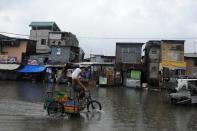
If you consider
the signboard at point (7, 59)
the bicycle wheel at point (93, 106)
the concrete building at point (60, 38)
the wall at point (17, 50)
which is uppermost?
the concrete building at point (60, 38)

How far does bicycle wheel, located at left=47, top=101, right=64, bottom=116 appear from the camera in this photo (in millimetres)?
15453

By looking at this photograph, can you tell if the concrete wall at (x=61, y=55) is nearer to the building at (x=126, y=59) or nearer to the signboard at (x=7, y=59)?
the signboard at (x=7, y=59)

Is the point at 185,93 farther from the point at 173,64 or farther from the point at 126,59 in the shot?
the point at 126,59

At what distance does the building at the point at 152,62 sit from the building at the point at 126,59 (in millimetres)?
1382

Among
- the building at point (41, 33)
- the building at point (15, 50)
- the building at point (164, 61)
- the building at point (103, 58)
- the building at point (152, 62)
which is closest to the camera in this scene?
the building at point (164, 61)

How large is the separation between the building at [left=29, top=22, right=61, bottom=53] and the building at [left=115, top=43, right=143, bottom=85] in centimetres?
1494

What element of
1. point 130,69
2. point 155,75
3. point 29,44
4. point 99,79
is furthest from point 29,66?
point 155,75

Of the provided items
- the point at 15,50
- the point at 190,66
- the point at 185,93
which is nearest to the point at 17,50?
the point at 15,50

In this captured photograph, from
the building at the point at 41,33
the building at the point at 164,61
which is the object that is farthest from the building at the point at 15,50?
the building at the point at 164,61

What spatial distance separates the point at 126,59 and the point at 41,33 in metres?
19.7

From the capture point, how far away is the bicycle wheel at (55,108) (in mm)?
15453

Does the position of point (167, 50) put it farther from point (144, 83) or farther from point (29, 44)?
point (29, 44)

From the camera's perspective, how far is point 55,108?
1545 cm

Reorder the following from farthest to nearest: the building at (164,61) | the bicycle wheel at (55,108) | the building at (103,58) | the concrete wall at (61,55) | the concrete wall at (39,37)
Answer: the concrete wall at (39,37), the building at (103,58), the concrete wall at (61,55), the building at (164,61), the bicycle wheel at (55,108)
